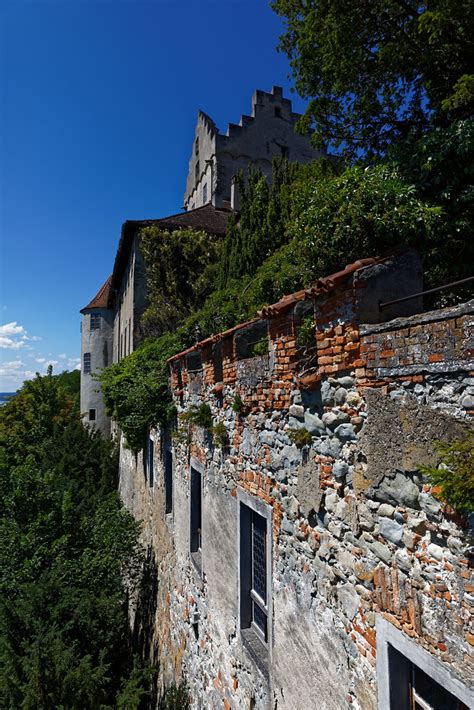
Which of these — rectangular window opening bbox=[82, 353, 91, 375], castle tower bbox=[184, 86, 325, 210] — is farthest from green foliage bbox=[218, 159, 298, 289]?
rectangular window opening bbox=[82, 353, 91, 375]

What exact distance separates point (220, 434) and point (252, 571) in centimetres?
161

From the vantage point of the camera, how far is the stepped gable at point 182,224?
17.0m

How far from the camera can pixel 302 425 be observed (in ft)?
11.9

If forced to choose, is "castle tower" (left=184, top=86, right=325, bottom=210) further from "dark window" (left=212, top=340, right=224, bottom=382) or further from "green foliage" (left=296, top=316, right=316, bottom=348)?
"green foliage" (left=296, top=316, right=316, bottom=348)

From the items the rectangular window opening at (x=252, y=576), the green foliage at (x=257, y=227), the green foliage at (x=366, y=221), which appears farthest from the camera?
the green foliage at (x=257, y=227)

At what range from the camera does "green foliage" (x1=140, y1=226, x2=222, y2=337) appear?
543 inches

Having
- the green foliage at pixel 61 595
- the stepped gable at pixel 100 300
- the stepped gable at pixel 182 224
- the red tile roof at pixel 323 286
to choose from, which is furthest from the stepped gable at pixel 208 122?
the red tile roof at pixel 323 286

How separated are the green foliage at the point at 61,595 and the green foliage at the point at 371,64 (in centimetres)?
962

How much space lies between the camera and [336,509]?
10.3 ft

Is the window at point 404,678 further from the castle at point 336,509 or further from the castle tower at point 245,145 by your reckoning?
the castle tower at point 245,145

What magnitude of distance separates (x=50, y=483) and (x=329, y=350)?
35.9ft

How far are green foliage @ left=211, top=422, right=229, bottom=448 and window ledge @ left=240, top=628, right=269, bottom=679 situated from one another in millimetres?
2084

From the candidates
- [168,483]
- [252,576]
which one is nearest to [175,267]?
[168,483]

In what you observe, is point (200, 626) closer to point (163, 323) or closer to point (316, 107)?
point (316, 107)
